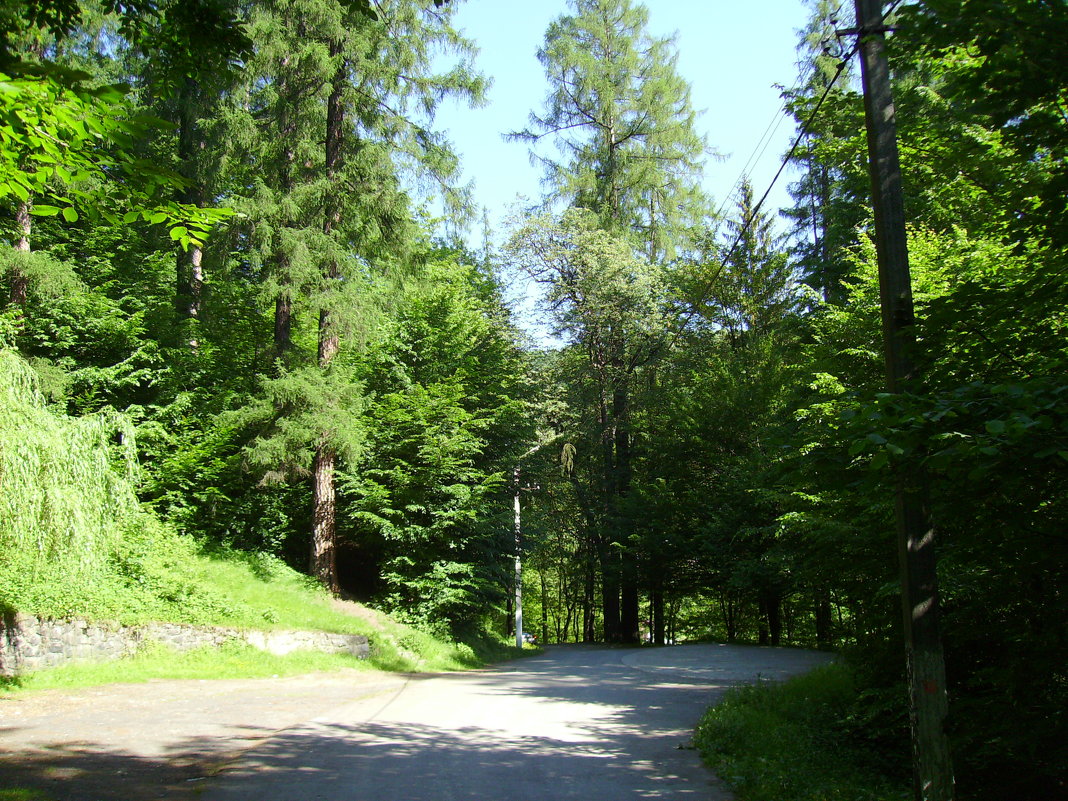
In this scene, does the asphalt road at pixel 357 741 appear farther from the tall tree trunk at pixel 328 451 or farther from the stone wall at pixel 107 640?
the tall tree trunk at pixel 328 451

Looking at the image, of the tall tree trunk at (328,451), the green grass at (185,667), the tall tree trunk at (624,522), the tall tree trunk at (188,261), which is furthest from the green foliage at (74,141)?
the tall tree trunk at (624,522)

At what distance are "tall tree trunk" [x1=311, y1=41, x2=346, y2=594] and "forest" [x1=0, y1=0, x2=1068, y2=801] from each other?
10 centimetres

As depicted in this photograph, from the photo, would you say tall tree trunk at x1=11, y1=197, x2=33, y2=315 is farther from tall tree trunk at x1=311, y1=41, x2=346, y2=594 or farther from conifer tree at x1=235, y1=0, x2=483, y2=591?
tall tree trunk at x1=311, y1=41, x2=346, y2=594

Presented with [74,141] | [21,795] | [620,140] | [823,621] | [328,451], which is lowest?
[823,621]

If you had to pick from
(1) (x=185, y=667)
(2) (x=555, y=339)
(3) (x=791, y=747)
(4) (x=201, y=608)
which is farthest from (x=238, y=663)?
(2) (x=555, y=339)

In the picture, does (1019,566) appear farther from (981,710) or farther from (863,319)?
(863,319)

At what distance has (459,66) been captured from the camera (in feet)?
56.7

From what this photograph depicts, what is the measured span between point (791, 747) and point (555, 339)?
1968 centimetres

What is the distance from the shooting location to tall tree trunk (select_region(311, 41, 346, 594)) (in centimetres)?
1712

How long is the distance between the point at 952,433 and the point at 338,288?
15.3m

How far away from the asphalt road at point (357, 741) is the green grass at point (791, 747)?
29 cm

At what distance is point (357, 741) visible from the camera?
7.64 m

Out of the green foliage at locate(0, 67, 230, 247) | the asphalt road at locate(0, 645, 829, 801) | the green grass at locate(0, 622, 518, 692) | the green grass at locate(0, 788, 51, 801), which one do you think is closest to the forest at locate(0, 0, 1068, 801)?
the green foliage at locate(0, 67, 230, 247)

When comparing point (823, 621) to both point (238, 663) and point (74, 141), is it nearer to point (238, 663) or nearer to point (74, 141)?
point (238, 663)
